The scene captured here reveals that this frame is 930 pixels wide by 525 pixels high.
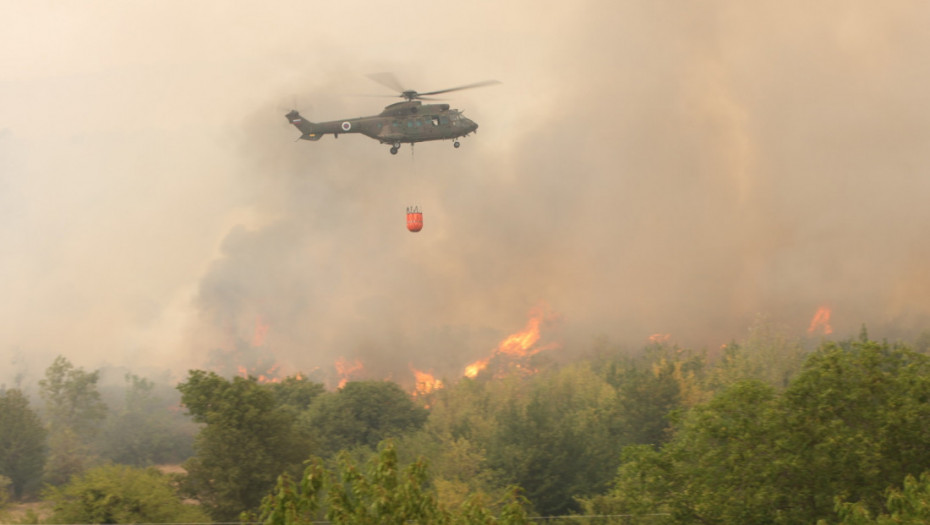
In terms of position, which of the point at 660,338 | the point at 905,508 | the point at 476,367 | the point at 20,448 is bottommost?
the point at 905,508

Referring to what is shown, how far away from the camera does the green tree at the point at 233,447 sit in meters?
42.1

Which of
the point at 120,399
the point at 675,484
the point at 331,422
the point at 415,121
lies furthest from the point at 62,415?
the point at 675,484

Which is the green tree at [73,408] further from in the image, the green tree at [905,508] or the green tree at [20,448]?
the green tree at [905,508]

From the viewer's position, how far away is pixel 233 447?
42.5 meters

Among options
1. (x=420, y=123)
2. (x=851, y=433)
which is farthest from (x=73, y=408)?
(x=851, y=433)

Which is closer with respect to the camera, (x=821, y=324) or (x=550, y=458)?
(x=550, y=458)

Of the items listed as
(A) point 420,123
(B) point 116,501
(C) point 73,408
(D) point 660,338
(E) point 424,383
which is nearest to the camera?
(B) point 116,501

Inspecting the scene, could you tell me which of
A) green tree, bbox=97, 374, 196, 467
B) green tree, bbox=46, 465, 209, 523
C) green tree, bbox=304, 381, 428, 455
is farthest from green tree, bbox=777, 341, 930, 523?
green tree, bbox=97, 374, 196, 467

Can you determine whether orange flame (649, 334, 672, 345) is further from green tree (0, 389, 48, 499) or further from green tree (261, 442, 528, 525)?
green tree (261, 442, 528, 525)

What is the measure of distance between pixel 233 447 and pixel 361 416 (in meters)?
28.3

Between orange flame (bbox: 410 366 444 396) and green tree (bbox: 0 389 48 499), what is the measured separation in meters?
39.6

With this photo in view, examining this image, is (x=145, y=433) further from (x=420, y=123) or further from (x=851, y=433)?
(x=851, y=433)

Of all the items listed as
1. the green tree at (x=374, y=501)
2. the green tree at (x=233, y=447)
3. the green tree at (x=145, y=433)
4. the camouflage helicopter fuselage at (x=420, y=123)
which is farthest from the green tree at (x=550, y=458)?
the green tree at (x=145, y=433)

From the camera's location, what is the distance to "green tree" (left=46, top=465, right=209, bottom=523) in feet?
116
